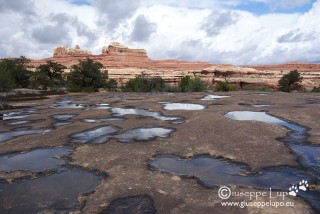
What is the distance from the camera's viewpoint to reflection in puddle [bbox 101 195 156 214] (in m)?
4.64

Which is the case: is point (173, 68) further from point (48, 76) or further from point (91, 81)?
point (91, 81)

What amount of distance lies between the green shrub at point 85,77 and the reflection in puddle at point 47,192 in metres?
29.8

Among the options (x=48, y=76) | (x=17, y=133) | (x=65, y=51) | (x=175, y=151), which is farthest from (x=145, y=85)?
(x=65, y=51)

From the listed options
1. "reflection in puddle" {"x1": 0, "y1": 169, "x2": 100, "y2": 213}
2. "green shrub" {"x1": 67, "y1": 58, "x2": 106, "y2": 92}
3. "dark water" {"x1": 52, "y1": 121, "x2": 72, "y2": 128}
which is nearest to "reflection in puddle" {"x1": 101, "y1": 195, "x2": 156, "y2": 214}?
"reflection in puddle" {"x1": 0, "y1": 169, "x2": 100, "y2": 213}

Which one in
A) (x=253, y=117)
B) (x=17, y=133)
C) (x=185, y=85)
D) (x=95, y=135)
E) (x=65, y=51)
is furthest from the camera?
(x=65, y=51)

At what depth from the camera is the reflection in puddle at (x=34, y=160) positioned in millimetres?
6828

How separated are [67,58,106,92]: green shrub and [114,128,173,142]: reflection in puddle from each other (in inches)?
1028

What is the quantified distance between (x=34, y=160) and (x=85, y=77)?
2977 centimetres

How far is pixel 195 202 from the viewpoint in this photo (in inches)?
190

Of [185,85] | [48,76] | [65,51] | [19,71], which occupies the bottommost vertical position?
[185,85]

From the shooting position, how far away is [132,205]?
4816mm

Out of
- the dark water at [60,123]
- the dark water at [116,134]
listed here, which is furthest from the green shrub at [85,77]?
the dark water at [116,134]

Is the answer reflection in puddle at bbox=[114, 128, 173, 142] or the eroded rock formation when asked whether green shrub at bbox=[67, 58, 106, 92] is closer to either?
reflection in puddle at bbox=[114, 128, 173, 142]

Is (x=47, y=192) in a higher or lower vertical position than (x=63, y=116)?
higher
